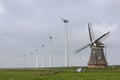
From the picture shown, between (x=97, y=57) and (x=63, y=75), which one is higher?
(x=97, y=57)

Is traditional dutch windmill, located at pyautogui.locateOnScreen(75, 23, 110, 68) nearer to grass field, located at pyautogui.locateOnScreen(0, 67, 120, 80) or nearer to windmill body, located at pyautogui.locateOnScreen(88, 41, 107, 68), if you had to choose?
windmill body, located at pyautogui.locateOnScreen(88, 41, 107, 68)

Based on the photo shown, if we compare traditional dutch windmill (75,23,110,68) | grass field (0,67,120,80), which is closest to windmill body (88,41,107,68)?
traditional dutch windmill (75,23,110,68)

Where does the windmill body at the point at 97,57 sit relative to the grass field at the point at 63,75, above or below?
above

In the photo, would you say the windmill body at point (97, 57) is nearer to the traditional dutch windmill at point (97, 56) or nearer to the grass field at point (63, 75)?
the traditional dutch windmill at point (97, 56)

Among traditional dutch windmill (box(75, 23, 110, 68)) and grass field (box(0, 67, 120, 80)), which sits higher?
traditional dutch windmill (box(75, 23, 110, 68))

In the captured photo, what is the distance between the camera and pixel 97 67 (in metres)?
122

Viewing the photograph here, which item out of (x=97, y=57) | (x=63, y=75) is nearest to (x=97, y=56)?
(x=97, y=57)

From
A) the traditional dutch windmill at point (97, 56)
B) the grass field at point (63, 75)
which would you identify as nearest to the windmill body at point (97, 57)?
the traditional dutch windmill at point (97, 56)

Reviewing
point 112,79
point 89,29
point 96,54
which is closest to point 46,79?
point 112,79

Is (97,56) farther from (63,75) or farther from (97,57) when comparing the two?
(63,75)

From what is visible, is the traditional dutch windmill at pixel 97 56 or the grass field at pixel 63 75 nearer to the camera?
the grass field at pixel 63 75

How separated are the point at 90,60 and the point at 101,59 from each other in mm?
3841

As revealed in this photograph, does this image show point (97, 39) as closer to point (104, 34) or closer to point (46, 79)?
point (104, 34)

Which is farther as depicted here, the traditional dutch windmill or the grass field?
the traditional dutch windmill
